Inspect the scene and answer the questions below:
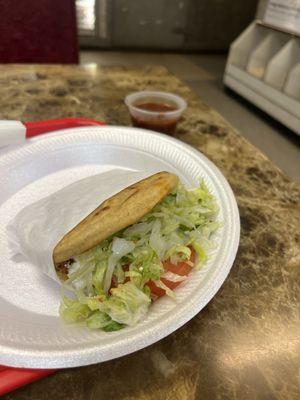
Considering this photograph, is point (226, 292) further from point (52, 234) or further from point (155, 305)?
point (52, 234)

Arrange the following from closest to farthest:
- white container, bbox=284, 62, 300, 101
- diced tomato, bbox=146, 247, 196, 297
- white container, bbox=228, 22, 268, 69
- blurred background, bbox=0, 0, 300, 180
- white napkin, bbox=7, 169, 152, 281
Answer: diced tomato, bbox=146, 247, 196, 297
white napkin, bbox=7, 169, 152, 281
white container, bbox=284, 62, 300, 101
white container, bbox=228, 22, 268, 69
blurred background, bbox=0, 0, 300, 180

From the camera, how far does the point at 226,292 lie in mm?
776

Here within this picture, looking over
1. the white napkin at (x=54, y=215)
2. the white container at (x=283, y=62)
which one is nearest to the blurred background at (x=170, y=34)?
the white container at (x=283, y=62)

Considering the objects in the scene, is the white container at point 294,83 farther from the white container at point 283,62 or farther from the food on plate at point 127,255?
the food on plate at point 127,255

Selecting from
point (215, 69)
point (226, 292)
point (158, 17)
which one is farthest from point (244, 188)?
point (158, 17)

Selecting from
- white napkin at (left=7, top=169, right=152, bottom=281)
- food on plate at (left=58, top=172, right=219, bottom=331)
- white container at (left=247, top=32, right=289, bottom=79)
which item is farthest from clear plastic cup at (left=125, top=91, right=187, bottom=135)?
white container at (left=247, top=32, right=289, bottom=79)

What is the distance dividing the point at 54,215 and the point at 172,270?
375 millimetres

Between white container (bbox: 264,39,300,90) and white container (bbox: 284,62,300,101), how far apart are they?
56mm

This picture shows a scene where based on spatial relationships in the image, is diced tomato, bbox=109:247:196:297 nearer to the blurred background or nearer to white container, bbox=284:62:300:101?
white container, bbox=284:62:300:101

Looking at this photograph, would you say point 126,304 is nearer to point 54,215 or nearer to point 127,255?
point 127,255

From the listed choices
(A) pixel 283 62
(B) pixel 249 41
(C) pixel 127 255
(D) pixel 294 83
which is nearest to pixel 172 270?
(C) pixel 127 255

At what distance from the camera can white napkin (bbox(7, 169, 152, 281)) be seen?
0.82 metres

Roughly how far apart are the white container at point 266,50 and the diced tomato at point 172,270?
1861mm

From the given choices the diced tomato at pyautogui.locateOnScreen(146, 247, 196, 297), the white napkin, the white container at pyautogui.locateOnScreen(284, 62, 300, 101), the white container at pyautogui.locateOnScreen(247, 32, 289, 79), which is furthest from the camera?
the white container at pyautogui.locateOnScreen(247, 32, 289, 79)
